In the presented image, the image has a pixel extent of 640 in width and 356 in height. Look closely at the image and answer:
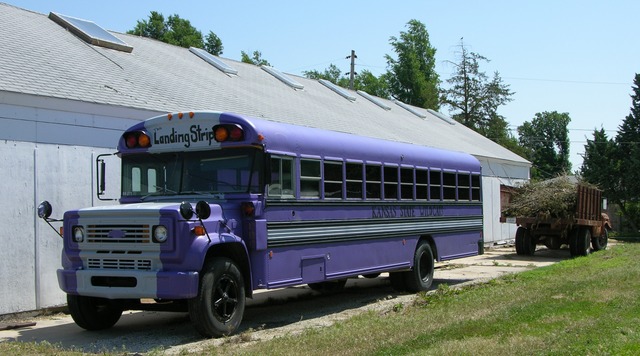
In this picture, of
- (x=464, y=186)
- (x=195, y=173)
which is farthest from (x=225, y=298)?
(x=464, y=186)

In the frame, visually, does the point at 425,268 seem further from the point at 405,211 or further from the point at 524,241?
the point at 524,241

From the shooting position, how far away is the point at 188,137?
31.3 ft

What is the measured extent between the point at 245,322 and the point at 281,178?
2.09 metres

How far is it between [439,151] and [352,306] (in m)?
3.85

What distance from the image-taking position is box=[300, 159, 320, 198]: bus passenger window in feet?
33.3

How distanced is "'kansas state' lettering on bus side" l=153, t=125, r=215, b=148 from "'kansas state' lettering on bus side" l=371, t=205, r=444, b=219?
3.40m

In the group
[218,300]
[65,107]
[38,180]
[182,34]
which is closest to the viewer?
[218,300]

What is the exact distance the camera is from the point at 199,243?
8352 mm

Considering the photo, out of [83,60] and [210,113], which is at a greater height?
[83,60]

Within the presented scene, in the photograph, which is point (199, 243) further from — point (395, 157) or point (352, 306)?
point (395, 157)

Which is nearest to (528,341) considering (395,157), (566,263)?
(395,157)

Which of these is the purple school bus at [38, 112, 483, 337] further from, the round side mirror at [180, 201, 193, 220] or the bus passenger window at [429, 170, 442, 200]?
the bus passenger window at [429, 170, 442, 200]

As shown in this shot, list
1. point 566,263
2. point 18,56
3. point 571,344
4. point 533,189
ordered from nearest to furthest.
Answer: point 571,344
point 18,56
point 566,263
point 533,189

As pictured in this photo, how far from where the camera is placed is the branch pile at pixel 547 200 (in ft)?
68.3
